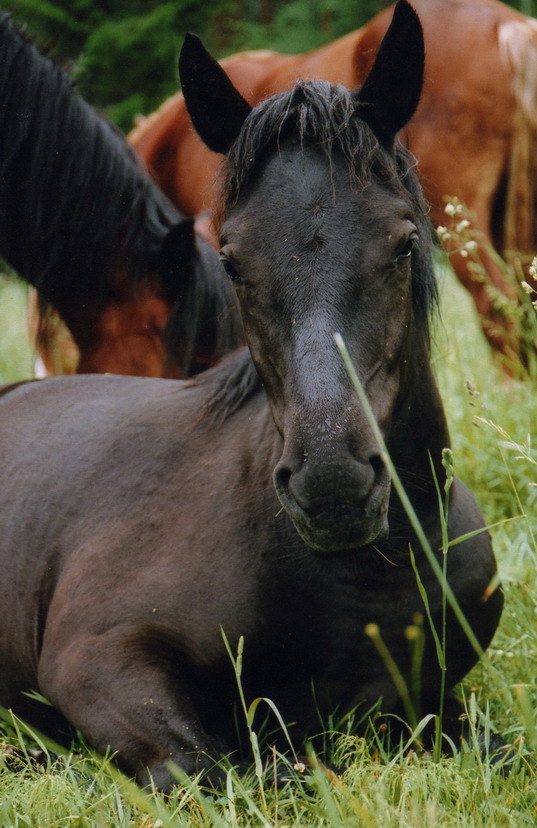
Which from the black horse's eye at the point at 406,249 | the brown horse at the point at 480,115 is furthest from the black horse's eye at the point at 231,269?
the brown horse at the point at 480,115

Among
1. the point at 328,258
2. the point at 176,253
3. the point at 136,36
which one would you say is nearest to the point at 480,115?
the point at 176,253

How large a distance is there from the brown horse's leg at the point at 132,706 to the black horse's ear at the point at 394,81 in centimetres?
142

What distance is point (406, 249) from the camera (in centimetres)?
213

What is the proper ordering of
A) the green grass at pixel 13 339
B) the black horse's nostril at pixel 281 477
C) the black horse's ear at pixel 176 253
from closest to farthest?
the black horse's nostril at pixel 281 477 < the black horse's ear at pixel 176 253 < the green grass at pixel 13 339

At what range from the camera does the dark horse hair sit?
7.05ft

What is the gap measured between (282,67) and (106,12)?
5432 millimetres

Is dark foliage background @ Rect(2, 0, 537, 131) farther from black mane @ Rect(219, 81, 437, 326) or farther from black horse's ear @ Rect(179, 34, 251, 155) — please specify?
black mane @ Rect(219, 81, 437, 326)

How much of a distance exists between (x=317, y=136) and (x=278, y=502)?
2.98 feet

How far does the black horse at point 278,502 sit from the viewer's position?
2.00 meters

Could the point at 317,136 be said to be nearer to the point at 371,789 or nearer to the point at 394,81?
the point at 394,81

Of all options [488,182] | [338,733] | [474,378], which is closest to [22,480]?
[338,733]

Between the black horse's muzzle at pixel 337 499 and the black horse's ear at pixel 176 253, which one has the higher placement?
the black horse's muzzle at pixel 337 499

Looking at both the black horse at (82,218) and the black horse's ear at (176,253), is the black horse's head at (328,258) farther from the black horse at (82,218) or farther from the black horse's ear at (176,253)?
the black horse at (82,218)

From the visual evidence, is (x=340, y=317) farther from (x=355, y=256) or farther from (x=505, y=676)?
(x=505, y=676)
